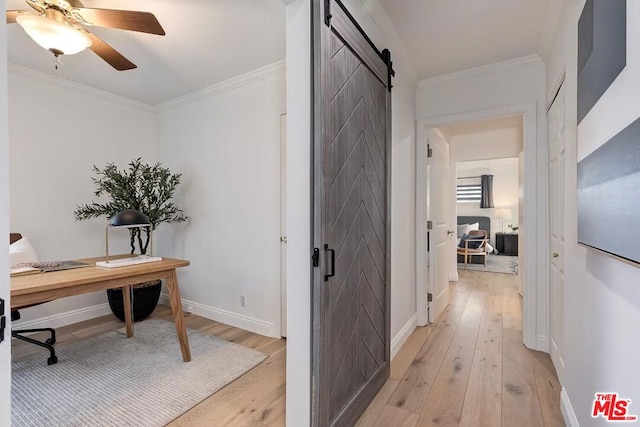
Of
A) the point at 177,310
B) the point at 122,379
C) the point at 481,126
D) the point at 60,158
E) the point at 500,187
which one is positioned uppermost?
the point at 481,126

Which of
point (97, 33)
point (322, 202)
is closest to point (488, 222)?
point (322, 202)

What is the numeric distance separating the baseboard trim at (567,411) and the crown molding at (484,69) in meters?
2.48

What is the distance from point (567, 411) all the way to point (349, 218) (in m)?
1.55

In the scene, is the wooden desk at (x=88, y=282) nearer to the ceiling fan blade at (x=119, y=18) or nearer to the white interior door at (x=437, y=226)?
the ceiling fan blade at (x=119, y=18)

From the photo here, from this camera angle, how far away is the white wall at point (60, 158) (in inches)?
107

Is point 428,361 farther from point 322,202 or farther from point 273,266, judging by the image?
point 322,202

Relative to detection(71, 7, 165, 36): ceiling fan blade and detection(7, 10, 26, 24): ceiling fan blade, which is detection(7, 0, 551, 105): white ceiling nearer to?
detection(71, 7, 165, 36): ceiling fan blade

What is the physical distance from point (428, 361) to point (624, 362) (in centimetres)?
149

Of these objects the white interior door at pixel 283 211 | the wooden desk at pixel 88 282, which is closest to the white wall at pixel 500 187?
the white interior door at pixel 283 211

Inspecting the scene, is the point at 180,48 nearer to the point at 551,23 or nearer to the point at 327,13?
the point at 327,13

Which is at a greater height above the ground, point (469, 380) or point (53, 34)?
point (53, 34)

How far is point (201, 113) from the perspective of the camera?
3.30 m

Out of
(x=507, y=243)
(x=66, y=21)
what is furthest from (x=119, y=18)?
(x=507, y=243)

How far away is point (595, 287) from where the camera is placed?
122 cm
